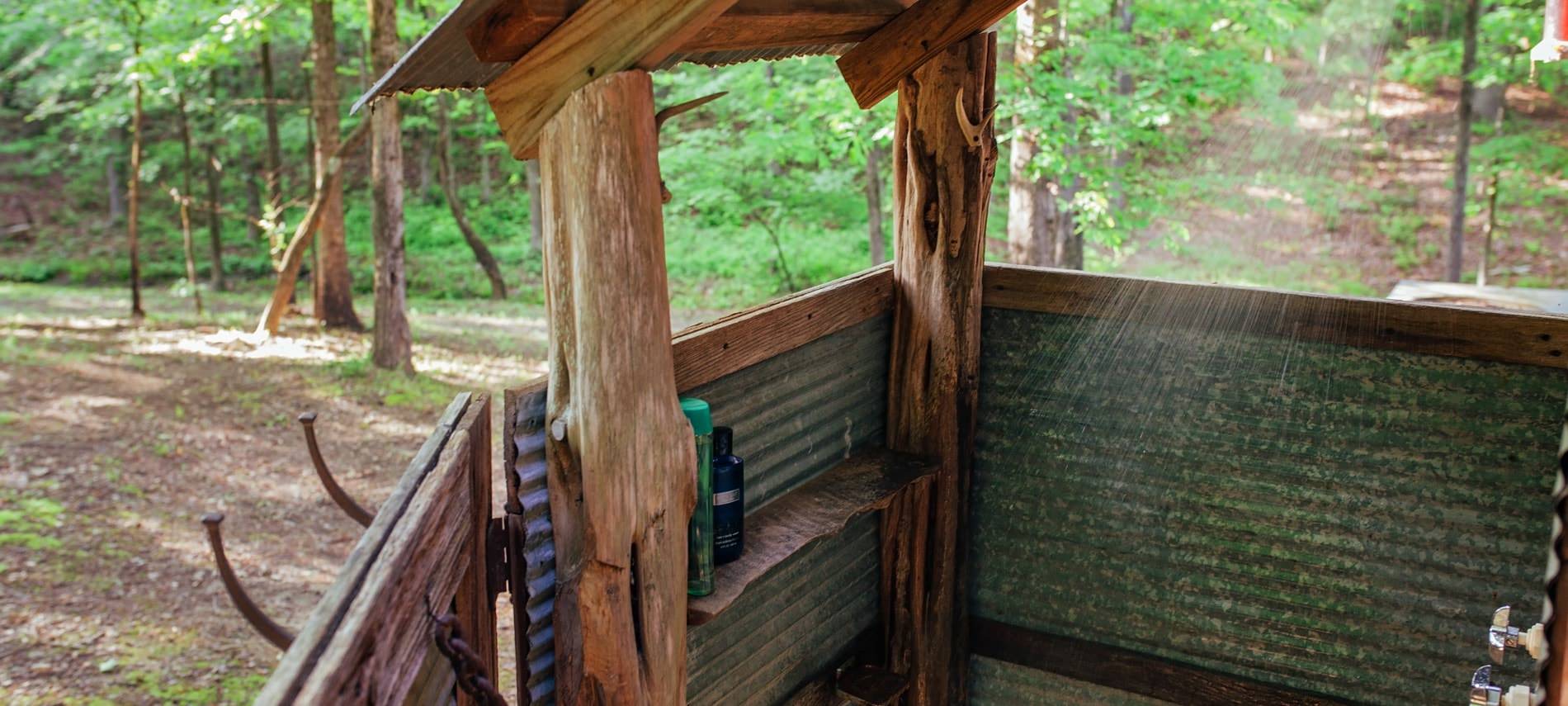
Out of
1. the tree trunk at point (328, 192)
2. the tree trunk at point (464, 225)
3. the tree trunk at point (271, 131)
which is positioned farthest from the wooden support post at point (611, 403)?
the tree trunk at point (464, 225)

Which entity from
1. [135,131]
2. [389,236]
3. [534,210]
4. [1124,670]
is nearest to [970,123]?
[1124,670]

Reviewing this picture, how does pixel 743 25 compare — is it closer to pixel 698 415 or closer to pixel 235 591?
pixel 698 415

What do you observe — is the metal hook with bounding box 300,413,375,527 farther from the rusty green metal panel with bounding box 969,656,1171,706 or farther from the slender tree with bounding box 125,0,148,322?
the slender tree with bounding box 125,0,148,322

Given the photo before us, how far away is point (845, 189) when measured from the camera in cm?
1465

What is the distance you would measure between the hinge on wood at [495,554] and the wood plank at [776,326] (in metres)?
0.56

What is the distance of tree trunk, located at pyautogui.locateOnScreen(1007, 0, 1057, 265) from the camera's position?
8.87m

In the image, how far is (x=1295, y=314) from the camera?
3.75 meters

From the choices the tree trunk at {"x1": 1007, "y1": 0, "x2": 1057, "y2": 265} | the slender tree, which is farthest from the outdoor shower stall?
the slender tree

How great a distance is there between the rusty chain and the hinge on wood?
0.37 metres

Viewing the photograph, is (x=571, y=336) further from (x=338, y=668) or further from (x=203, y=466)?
(x=203, y=466)

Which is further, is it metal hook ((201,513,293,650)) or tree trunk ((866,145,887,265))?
tree trunk ((866,145,887,265))

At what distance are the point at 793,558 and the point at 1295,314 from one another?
173 centimetres

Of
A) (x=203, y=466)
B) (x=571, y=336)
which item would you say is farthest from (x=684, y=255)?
(x=571, y=336)

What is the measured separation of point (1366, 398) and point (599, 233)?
251cm
